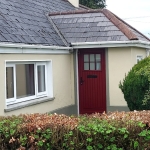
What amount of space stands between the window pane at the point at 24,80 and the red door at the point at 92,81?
261cm

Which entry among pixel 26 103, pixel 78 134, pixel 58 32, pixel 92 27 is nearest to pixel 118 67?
pixel 92 27

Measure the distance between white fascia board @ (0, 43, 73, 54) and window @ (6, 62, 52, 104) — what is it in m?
0.42

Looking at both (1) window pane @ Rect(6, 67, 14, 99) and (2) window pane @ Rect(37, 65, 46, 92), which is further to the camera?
(2) window pane @ Rect(37, 65, 46, 92)

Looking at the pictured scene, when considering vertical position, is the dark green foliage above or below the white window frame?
above

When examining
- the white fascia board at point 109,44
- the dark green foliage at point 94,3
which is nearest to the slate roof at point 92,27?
the white fascia board at point 109,44

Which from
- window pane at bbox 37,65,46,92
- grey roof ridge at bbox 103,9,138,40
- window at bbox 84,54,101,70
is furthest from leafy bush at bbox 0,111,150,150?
window at bbox 84,54,101,70

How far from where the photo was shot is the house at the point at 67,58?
10.6m

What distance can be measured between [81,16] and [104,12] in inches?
37.4

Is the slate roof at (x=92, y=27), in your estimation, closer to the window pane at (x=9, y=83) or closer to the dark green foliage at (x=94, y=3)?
the window pane at (x=9, y=83)

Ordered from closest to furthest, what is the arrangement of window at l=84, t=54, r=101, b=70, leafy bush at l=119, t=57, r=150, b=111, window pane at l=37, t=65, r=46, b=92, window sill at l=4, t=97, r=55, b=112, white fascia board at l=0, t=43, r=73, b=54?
white fascia board at l=0, t=43, r=73, b=54 → leafy bush at l=119, t=57, r=150, b=111 → window sill at l=4, t=97, r=55, b=112 → window pane at l=37, t=65, r=46, b=92 → window at l=84, t=54, r=101, b=70

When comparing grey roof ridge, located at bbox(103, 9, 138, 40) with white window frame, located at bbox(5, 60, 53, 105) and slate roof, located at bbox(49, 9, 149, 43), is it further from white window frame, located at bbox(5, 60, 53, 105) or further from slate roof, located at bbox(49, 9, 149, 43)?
white window frame, located at bbox(5, 60, 53, 105)

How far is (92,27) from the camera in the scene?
1314 centimetres

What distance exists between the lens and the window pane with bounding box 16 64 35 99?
34.2 feet

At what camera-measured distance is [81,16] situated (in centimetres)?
1395
